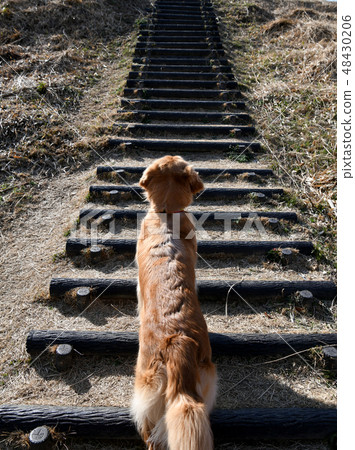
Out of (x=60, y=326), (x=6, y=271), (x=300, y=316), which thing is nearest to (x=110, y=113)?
(x=6, y=271)

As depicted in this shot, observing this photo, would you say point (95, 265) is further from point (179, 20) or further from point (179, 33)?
point (179, 20)

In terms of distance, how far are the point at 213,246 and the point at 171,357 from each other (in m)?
2.24

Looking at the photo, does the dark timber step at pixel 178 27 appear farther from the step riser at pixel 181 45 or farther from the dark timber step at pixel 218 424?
the dark timber step at pixel 218 424

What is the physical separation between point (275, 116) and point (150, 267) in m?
5.54

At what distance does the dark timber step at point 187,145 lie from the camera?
20.4 feet

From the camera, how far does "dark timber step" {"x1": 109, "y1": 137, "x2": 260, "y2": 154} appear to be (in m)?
6.21

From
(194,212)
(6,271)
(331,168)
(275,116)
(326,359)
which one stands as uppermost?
(275,116)

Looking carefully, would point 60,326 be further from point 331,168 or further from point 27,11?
point 27,11

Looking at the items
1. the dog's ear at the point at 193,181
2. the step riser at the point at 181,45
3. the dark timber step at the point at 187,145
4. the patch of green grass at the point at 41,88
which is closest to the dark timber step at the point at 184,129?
the dark timber step at the point at 187,145

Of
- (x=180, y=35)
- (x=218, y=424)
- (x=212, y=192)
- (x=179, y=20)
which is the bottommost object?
(x=218, y=424)

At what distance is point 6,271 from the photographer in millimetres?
4125
